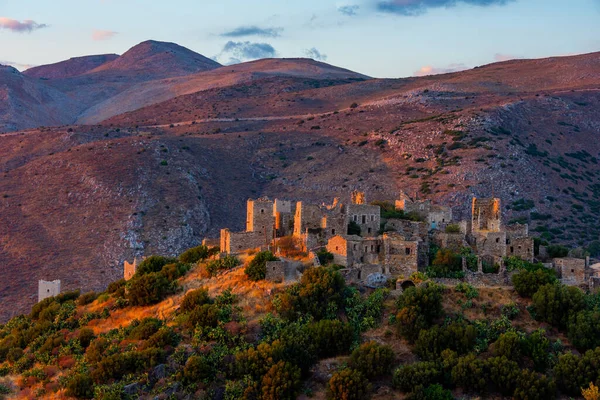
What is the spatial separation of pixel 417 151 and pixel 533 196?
19728mm

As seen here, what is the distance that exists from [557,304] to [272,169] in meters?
72.0

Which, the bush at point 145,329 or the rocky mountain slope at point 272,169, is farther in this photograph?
the rocky mountain slope at point 272,169

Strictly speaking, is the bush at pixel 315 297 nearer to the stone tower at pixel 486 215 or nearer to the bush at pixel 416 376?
the bush at pixel 416 376

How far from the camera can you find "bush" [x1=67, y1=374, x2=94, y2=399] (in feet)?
105

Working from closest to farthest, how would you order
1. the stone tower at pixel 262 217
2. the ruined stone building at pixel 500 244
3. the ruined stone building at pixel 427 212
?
the ruined stone building at pixel 500 244
the stone tower at pixel 262 217
the ruined stone building at pixel 427 212

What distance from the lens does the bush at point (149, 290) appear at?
3934 cm

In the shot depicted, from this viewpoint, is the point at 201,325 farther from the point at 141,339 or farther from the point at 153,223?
the point at 153,223

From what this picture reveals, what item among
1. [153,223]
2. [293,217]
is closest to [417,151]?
[153,223]

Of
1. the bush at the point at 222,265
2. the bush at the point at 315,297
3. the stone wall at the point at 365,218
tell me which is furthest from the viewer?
the stone wall at the point at 365,218

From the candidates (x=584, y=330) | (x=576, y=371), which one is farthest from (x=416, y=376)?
(x=584, y=330)

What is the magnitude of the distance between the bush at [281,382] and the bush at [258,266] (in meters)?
5.84

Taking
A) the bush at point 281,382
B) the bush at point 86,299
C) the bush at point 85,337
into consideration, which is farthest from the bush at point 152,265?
the bush at point 281,382

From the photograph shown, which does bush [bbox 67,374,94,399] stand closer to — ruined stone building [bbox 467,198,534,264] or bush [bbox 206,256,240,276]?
bush [bbox 206,256,240,276]

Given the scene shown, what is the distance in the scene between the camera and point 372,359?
31.3m
